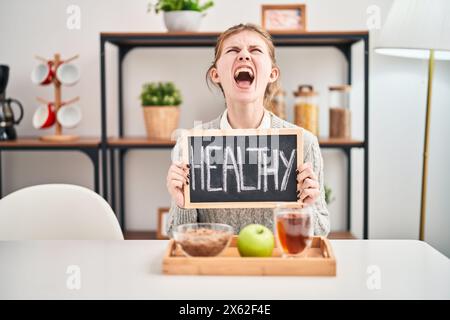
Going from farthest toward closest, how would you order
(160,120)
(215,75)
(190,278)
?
(160,120)
(215,75)
(190,278)

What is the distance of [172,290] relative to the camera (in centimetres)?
116

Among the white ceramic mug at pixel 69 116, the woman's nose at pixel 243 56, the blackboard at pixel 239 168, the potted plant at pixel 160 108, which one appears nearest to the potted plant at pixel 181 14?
the potted plant at pixel 160 108

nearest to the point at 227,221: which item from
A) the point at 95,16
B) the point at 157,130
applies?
the point at 157,130

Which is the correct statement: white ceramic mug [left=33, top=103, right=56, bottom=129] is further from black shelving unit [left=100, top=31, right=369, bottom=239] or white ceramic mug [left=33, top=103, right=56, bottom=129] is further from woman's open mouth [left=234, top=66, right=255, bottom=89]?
woman's open mouth [left=234, top=66, right=255, bottom=89]

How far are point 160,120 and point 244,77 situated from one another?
1.23m

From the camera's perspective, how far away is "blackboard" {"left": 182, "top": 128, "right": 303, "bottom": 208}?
1.55m

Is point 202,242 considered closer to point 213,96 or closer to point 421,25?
point 421,25

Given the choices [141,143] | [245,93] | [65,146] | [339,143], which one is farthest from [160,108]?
[245,93]

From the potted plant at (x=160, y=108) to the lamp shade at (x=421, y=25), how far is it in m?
1.04

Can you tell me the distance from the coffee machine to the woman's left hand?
6.29 ft

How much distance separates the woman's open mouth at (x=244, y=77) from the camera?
1800 mm

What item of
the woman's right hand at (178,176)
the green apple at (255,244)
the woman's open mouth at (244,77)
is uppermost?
the woman's open mouth at (244,77)

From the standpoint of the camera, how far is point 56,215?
187cm

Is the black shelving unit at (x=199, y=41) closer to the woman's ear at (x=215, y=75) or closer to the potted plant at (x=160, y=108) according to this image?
the potted plant at (x=160, y=108)
